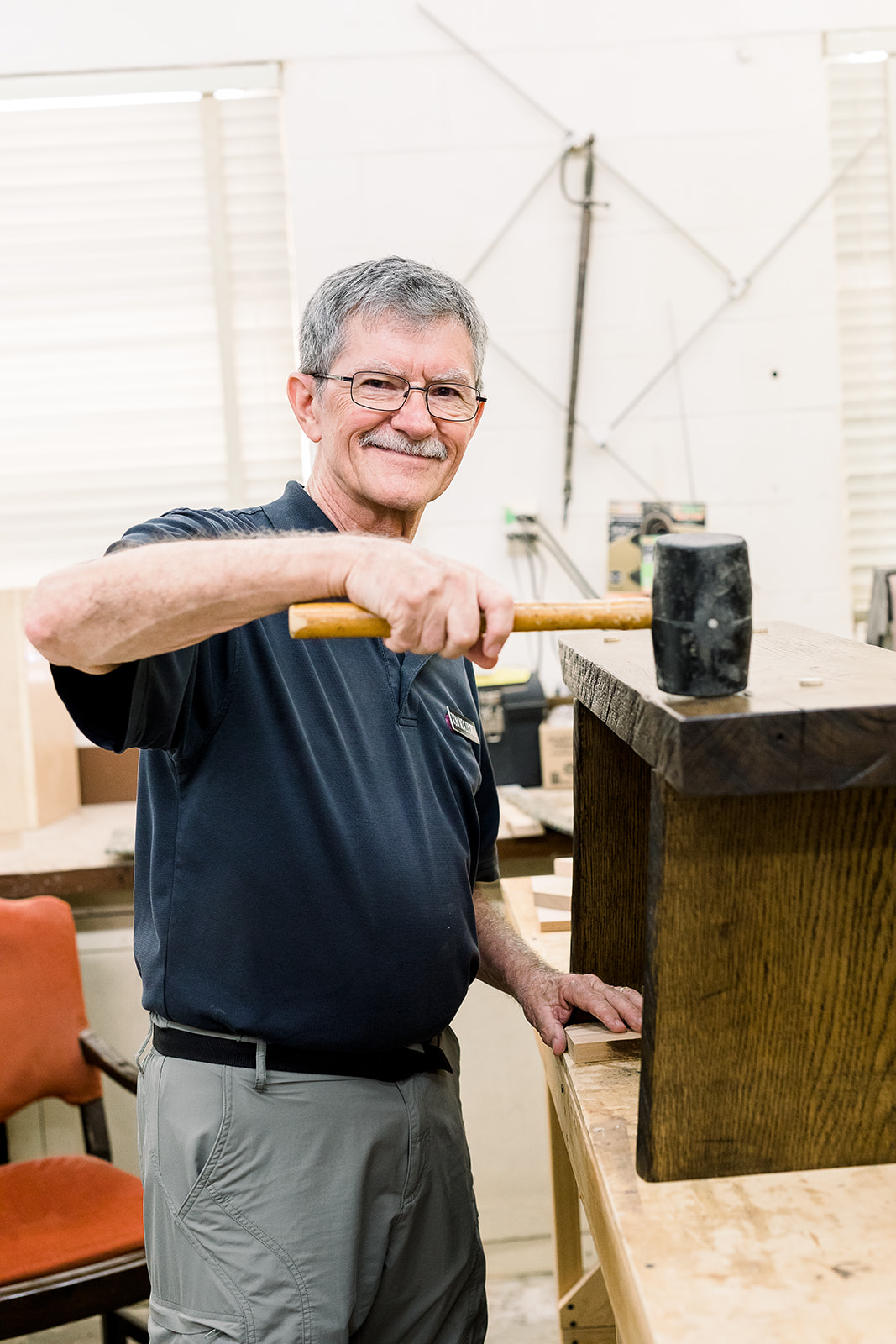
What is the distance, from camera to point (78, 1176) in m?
2.13

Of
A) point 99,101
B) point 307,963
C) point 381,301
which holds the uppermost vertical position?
point 99,101

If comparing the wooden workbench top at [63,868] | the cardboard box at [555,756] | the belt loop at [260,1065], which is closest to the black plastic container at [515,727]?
the cardboard box at [555,756]

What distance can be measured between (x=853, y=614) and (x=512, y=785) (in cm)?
110

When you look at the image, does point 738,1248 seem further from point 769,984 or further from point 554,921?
point 554,921

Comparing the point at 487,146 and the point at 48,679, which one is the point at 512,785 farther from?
the point at 487,146

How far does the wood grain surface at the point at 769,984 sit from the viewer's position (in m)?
0.83

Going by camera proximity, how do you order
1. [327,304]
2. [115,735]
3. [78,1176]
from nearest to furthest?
[115,735] → [327,304] → [78,1176]

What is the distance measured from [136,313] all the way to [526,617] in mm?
2543

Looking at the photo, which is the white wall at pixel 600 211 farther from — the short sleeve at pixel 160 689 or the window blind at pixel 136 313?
the short sleeve at pixel 160 689

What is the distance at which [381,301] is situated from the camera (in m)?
1.41

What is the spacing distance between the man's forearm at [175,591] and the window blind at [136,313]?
2.24 meters

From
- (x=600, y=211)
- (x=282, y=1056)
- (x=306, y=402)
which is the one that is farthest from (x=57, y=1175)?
(x=600, y=211)

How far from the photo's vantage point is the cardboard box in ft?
9.22

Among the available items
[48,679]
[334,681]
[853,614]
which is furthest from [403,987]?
[853,614]
